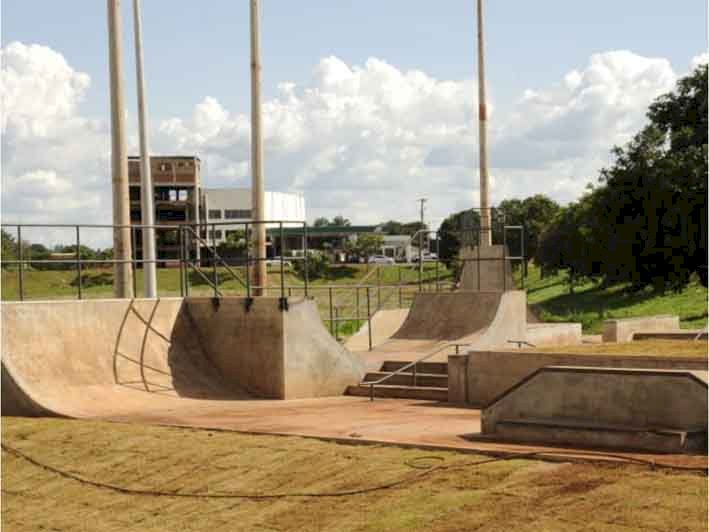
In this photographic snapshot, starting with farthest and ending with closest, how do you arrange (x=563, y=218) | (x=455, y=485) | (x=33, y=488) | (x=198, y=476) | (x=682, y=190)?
(x=563, y=218) < (x=682, y=190) < (x=33, y=488) < (x=198, y=476) < (x=455, y=485)

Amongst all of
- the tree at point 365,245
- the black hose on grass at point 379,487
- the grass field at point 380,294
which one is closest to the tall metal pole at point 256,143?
the grass field at point 380,294

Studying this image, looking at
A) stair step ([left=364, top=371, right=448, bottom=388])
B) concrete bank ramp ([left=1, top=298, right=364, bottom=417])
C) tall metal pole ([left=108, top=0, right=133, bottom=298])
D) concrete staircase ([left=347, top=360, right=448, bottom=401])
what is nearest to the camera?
concrete bank ramp ([left=1, top=298, right=364, bottom=417])

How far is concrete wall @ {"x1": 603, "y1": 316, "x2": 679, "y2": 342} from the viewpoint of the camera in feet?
79.0

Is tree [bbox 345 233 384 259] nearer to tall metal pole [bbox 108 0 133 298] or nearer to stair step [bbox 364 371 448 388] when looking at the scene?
tall metal pole [bbox 108 0 133 298]

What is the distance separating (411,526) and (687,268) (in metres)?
31.6

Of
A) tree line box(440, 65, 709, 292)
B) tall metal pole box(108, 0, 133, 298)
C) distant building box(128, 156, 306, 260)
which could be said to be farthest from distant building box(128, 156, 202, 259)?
tall metal pole box(108, 0, 133, 298)

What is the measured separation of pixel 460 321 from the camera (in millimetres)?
24984

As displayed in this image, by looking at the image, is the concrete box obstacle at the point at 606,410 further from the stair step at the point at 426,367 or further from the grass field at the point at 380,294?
the grass field at the point at 380,294

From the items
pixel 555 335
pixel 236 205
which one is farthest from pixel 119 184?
pixel 236 205

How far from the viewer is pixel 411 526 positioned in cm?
1006

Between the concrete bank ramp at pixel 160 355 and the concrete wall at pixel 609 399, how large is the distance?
655 cm

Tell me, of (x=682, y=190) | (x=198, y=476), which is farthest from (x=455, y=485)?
(x=682, y=190)

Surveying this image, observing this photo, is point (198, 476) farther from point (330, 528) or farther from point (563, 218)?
point (563, 218)

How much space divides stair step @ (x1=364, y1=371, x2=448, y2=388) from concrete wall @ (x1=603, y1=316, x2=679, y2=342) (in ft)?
19.9
